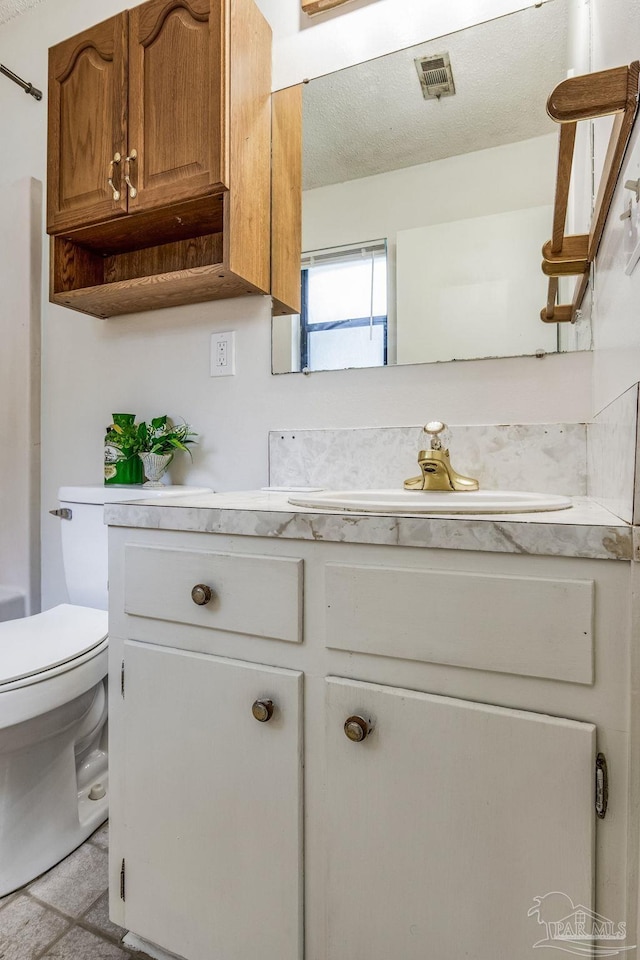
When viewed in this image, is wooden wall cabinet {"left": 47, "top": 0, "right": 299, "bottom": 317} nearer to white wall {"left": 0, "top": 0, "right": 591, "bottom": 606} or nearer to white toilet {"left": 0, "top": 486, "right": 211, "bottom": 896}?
white wall {"left": 0, "top": 0, "right": 591, "bottom": 606}

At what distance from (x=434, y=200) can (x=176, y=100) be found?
634 millimetres

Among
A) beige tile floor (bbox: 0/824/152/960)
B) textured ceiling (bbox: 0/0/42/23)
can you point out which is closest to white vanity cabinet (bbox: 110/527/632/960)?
beige tile floor (bbox: 0/824/152/960)

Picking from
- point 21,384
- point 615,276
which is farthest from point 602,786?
point 21,384

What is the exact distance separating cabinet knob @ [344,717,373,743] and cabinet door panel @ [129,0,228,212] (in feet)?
3.59

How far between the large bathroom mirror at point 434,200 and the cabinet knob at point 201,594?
0.68 metres

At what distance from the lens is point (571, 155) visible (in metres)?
0.81

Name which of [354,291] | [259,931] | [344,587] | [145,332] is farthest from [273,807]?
[145,332]

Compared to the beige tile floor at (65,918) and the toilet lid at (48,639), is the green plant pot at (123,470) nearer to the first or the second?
the toilet lid at (48,639)

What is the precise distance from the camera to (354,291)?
1206 millimetres

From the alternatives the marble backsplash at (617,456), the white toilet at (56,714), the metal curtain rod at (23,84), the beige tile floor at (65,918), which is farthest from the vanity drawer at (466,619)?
the metal curtain rod at (23,84)

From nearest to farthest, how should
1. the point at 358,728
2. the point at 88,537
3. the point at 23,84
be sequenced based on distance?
the point at 358,728 < the point at 88,537 < the point at 23,84

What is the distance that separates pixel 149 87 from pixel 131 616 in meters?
1.21

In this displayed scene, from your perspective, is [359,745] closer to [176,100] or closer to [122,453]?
[122,453]

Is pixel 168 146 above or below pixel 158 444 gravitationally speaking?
above
